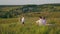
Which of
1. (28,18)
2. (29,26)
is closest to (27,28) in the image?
(29,26)

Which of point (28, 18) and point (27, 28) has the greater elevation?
point (28, 18)

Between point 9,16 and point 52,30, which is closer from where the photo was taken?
point 52,30

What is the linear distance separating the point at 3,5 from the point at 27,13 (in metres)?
0.35

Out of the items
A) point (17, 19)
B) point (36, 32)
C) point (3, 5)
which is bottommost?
point (36, 32)

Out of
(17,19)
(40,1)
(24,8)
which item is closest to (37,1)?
(40,1)

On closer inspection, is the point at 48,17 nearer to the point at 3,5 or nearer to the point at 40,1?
the point at 40,1

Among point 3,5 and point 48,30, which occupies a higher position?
point 3,5

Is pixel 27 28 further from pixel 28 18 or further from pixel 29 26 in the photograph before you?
pixel 28 18

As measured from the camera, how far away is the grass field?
6.03 feet

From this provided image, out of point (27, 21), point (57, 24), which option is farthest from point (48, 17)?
point (27, 21)

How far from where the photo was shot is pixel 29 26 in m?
1.86

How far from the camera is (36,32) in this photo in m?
1.83

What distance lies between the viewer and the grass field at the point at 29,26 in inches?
72.4

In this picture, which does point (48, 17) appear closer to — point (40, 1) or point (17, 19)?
point (40, 1)
